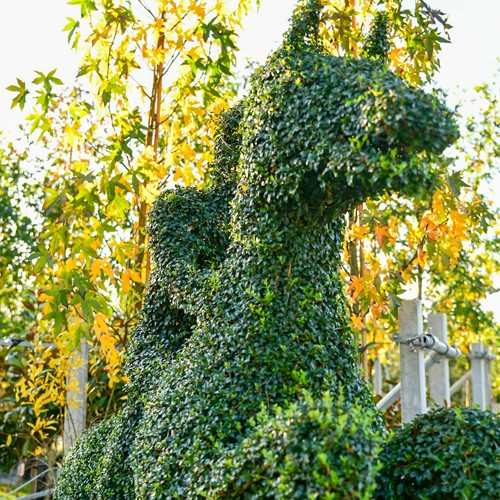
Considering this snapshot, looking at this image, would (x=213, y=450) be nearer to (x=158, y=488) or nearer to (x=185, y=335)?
(x=158, y=488)

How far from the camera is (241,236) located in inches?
115

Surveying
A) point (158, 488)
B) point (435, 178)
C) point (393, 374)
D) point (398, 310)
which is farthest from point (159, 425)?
point (393, 374)

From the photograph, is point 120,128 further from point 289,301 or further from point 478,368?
point 478,368

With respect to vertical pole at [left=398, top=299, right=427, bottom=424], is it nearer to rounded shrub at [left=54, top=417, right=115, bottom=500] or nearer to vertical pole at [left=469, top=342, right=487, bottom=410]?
rounded shrub at [left=54, top=417, right=115, bottom=500]

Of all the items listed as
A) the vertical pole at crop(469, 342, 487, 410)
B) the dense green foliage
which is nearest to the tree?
the dense green foliage

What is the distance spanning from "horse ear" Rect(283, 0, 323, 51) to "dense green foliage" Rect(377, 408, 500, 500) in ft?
5.34

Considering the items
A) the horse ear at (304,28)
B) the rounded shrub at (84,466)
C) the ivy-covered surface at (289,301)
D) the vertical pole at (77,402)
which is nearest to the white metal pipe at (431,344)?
the ivy-covered surface at (289,301)

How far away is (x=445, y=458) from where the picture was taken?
2395mm

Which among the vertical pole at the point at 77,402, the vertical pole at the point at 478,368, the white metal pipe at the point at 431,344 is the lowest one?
the vertical pole at the point at 77,402

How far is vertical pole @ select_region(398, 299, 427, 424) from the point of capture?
4.21 metres

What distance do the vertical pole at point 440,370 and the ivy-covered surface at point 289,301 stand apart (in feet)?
8.09

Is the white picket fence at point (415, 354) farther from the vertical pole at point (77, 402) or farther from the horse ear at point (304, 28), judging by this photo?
the vertical pole at point (77, 402)

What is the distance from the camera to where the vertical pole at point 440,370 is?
16.8ft

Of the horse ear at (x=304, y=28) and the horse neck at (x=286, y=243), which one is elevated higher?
the horse ear at (x=304, y=28)
